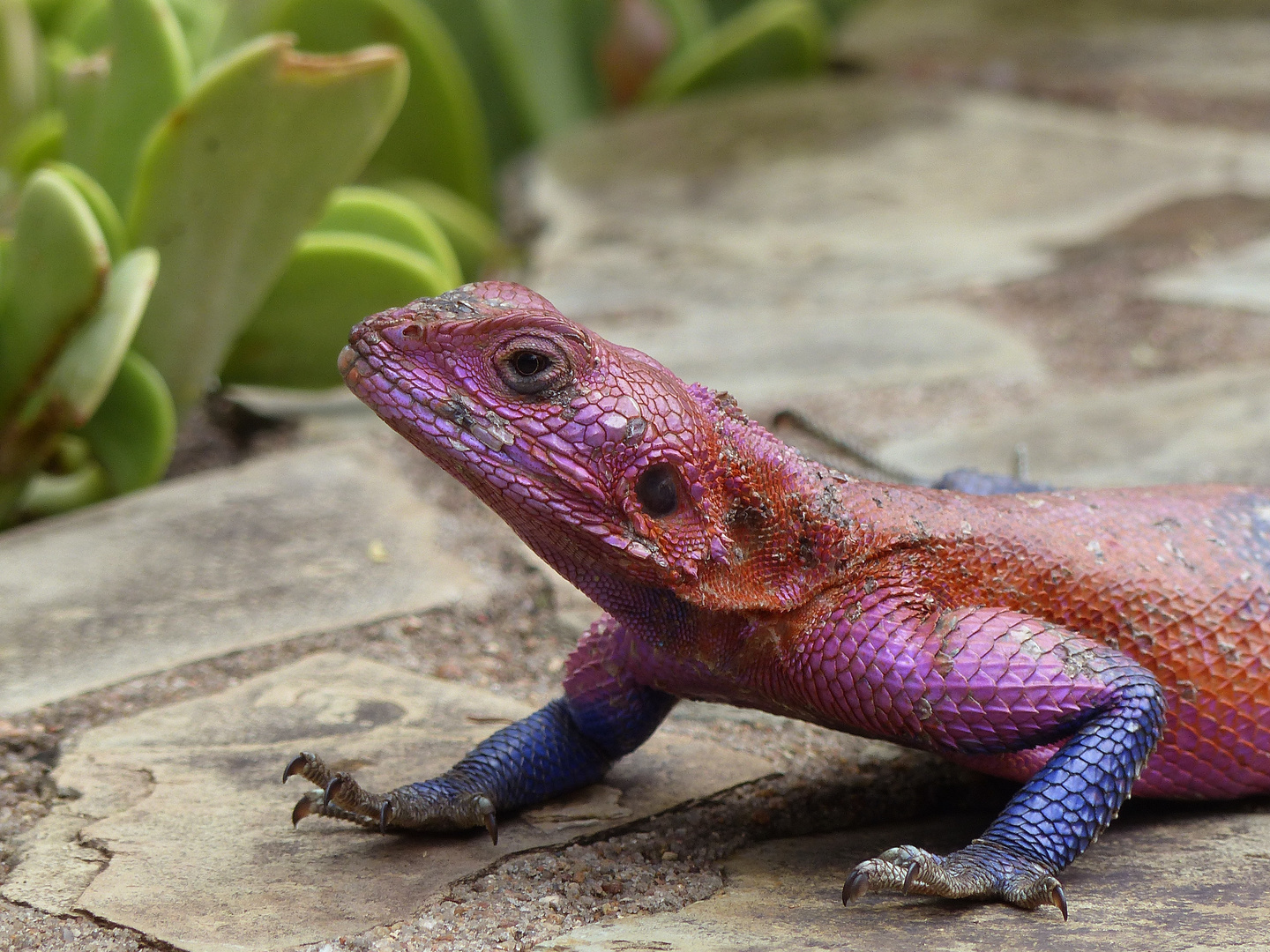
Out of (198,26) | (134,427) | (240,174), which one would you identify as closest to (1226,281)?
(240,174)

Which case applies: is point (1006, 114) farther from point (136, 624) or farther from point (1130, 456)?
point (136, 624)

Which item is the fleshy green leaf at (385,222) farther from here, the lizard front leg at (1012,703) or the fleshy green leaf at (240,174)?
the lizard front leg at (1012,703)

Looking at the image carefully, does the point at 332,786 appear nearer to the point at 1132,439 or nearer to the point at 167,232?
the point at 167,232

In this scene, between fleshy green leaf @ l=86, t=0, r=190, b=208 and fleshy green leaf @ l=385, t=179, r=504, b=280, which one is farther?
fleshy green leaf @ l=385, t=179, r=504, b=280

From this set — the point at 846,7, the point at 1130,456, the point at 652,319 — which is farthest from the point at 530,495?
the point at 846,7

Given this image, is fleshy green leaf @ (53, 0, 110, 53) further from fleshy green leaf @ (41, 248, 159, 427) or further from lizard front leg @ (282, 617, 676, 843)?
lizard front leg @ (282, 617, 676, 843)

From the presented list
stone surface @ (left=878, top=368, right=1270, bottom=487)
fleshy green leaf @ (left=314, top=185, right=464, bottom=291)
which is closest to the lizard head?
stone surface @ (left=878, top=368, right=1270, bottom=487)

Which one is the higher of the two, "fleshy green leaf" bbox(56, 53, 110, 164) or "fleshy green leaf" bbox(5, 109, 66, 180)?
"fleshy green leaf" bbox(56, 53, 110, 164)
